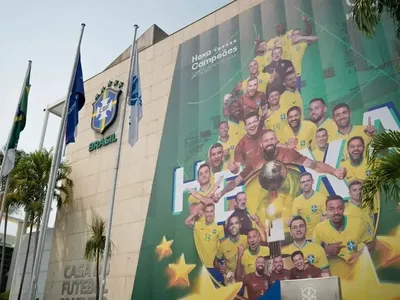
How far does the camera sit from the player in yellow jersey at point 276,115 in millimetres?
13688

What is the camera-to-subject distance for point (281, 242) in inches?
489

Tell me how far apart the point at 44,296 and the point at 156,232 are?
23.7 ft

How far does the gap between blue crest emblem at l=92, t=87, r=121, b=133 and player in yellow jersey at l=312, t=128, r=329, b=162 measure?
10718 mm

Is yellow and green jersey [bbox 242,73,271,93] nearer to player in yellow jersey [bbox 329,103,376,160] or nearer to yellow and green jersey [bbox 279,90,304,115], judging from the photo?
yellow and green jersey [bbox 279,90,304,115]

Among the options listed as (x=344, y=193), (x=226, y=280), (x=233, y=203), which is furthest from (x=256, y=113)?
(x=226, y=280)

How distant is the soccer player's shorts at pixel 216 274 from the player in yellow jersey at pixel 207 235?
16 centimetres

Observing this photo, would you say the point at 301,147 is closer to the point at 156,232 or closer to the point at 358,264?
the point at 358,264

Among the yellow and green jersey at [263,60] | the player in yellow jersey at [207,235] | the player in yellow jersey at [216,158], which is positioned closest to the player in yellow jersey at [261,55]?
the yellow and green jersey at [263,60]

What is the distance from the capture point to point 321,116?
12859 mm

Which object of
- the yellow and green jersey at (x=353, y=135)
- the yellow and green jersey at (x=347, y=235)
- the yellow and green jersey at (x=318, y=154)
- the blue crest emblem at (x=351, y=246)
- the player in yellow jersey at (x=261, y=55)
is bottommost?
the blue crest emblem at (x=351, y=246)

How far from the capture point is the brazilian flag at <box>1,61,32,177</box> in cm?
1482

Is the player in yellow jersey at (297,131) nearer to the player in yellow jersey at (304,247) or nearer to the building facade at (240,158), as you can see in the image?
the building facade at (240,158)

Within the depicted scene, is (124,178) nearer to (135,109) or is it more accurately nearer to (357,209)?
(135,109)

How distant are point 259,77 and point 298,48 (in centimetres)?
170
